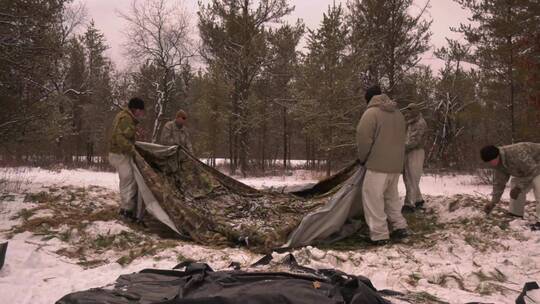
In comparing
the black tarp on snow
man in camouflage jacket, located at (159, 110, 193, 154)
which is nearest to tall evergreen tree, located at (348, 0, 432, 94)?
man in camouflage jacket, located at (159, 110, 193, 154)

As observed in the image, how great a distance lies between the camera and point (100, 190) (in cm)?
777

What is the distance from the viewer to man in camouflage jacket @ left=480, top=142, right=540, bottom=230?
507cm

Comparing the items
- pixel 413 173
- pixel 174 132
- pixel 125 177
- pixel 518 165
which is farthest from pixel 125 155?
pixel 518 165

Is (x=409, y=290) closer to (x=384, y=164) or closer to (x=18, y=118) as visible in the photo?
(x=384, y=164)

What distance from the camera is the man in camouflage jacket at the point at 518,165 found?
5070 millimetres

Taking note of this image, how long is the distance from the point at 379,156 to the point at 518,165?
1.83 meters

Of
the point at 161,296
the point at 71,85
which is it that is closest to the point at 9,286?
the point at 161,296

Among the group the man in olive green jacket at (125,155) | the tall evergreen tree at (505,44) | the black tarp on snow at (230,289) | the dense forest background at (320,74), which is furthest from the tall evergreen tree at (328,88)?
the black tarp on snow at (230,289)

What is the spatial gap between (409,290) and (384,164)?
1.87 metres

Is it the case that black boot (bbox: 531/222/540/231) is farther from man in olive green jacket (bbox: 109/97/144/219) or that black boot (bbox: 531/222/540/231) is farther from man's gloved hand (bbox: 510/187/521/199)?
man in olive green jacket (bbox: 109/97/144/219)

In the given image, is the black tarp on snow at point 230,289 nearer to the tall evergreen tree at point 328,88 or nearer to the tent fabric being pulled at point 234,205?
the tent fabric being pulled at point 234,205

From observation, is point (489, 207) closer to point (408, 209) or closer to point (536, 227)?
point (536, 227)

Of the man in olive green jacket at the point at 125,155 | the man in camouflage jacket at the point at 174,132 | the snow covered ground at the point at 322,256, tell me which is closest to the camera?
the snow covered ground at the point at 322,256

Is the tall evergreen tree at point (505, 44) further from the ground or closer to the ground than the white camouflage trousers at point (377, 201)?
further from the ground
